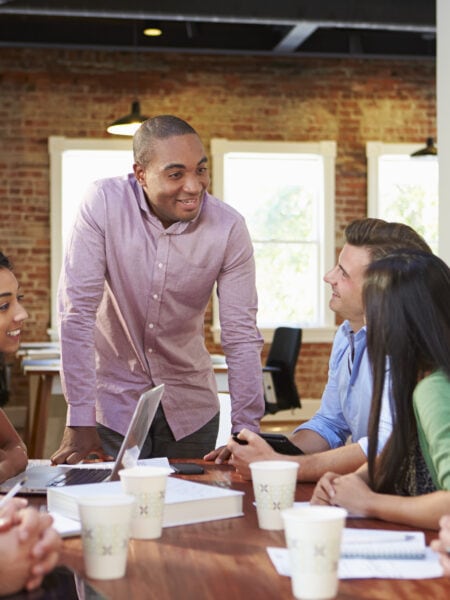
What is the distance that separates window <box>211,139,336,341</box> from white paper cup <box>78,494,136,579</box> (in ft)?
27.1

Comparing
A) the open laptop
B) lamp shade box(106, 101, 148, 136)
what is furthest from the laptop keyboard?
lamp shade box(106, 101, 148, 136)

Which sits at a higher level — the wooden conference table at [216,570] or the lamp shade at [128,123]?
the lamp shade at [128,123]

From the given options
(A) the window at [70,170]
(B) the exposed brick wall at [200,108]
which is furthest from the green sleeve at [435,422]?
(B) the exposed brick wall at [200,108]

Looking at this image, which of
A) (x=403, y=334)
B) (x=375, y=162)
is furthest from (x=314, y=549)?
(x=375, y=162)

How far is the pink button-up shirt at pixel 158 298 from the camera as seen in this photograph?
298 cm

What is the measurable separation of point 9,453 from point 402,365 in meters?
1.00

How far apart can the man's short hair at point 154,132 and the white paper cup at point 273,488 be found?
54.6 inches

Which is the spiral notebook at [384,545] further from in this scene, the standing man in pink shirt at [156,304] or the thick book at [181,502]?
the standing man in pink shirt at [156,304]

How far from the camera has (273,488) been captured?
163cm

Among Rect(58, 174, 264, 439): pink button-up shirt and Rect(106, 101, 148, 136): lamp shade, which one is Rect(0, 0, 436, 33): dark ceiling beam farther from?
Rect(58, 174, 264, 439): pink button-up shirt

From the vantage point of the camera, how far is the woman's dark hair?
1.78 m

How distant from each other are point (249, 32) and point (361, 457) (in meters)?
7.77

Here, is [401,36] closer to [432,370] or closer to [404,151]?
[404,151]

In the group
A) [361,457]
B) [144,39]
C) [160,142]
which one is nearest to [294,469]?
[361,457]
